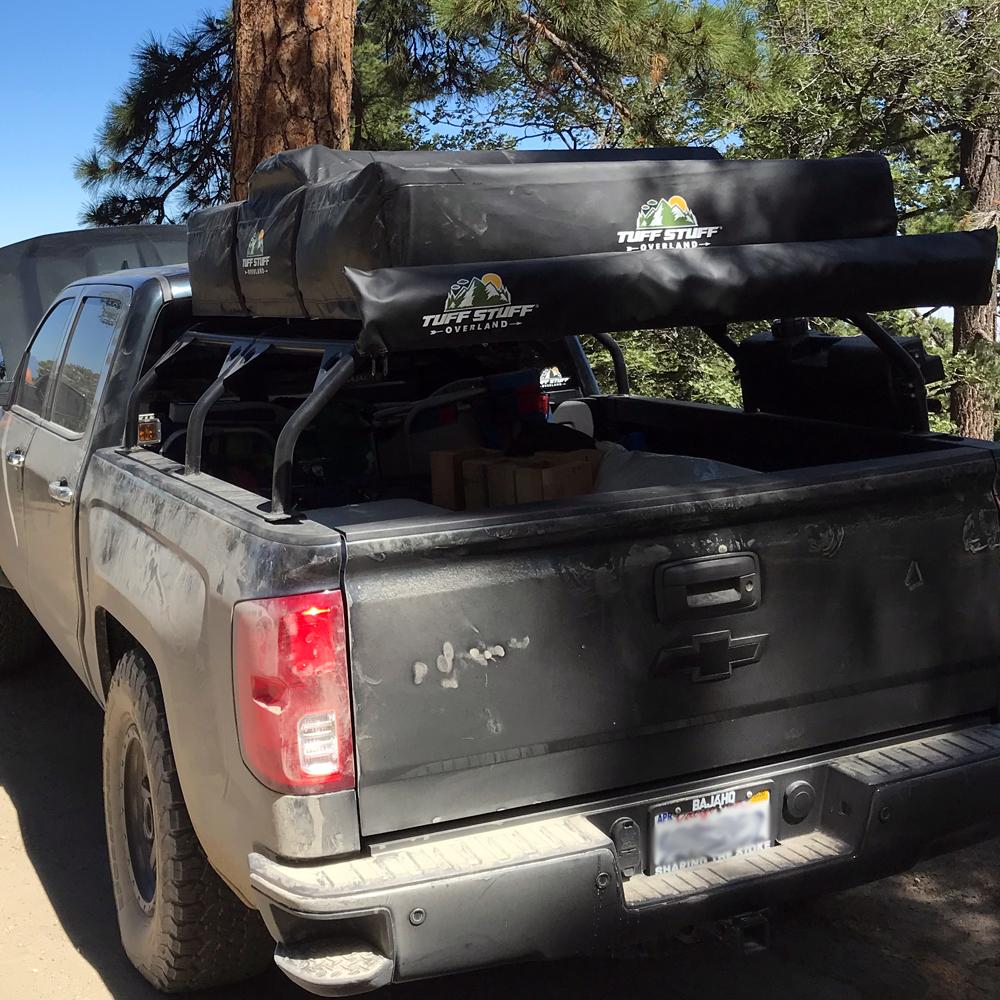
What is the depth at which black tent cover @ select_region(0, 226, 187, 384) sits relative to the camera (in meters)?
9.50

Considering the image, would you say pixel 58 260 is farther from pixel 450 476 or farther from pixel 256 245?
pixel 256 245

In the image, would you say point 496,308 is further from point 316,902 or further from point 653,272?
point 316,902

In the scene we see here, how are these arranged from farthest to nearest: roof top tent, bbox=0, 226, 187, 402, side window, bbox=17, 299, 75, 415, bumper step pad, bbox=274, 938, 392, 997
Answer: roof top tent, bbox=0, 226, 187, 402, side window, bbox=17, 299, 75, 415, bumper step pad, bbox=274, 938, 392, 997

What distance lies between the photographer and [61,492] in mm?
4297

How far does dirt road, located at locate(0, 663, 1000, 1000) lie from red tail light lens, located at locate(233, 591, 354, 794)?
46.4 inches

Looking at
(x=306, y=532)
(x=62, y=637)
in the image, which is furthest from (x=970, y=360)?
(x=306, y=532)

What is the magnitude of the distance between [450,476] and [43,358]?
7.19ft

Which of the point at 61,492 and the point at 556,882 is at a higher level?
the point at 61,492

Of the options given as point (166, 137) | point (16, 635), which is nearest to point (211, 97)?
point (166, 137)

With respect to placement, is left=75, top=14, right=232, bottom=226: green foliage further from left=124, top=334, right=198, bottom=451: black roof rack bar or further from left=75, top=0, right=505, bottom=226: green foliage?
left=124, top=334, right=198, bottom=451: black roof rack bar

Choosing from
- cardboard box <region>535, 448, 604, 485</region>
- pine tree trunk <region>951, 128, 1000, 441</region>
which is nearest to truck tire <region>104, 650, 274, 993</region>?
cardboard box <region>535, 448, 604, 485</region>

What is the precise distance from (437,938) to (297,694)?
1.92 feet

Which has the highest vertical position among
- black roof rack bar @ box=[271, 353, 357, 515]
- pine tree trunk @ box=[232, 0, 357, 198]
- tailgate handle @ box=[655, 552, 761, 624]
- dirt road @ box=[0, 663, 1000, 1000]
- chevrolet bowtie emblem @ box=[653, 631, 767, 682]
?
pine tree trunk @ box=[232, 0, 357, 198]

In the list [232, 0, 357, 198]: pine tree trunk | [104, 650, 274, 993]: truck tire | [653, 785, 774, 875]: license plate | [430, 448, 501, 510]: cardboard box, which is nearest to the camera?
[653, 785, 774, 875]: license plate
